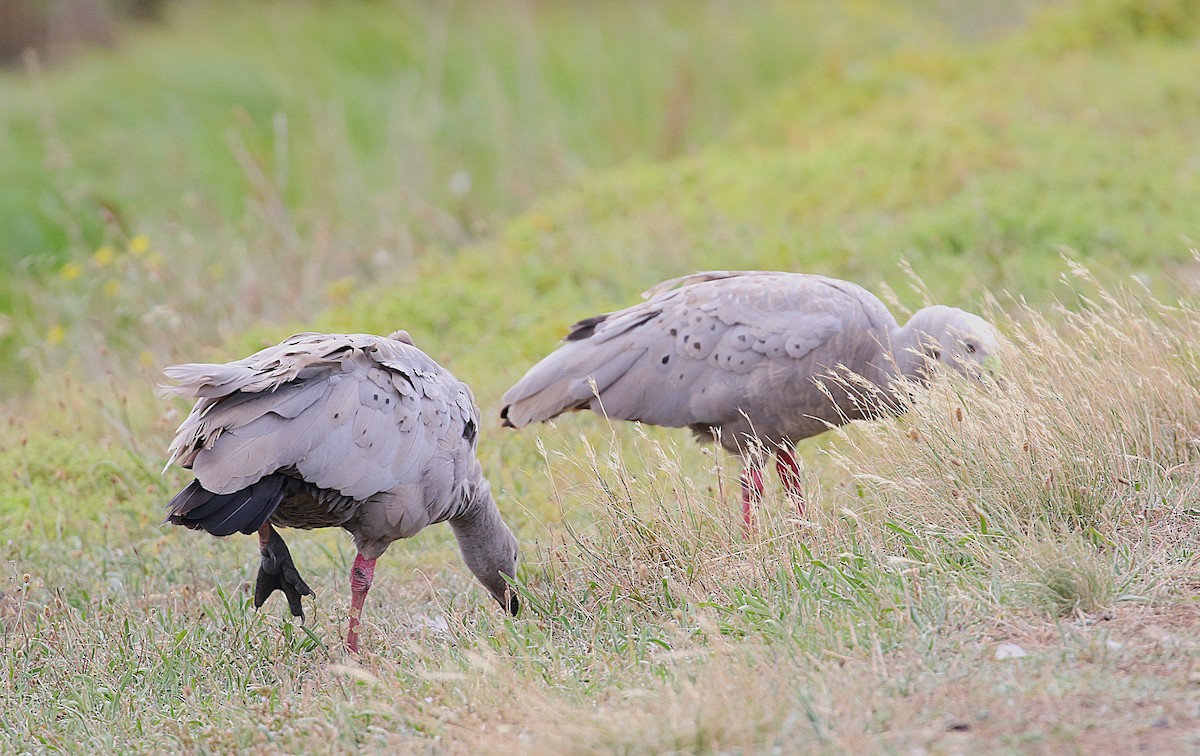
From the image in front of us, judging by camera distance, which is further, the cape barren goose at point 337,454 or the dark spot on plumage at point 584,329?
the dark spot on plumage at point 584,329

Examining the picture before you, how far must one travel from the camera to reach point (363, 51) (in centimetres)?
1375

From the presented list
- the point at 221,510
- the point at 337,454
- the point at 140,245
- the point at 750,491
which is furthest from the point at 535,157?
the point at 221,510

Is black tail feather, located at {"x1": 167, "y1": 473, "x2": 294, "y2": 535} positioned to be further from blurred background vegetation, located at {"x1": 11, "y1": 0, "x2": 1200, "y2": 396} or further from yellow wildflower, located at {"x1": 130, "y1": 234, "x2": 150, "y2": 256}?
yellow wildflower, located at {"x1": 130, "y1": 234, "x2": 150, "y2": 256}

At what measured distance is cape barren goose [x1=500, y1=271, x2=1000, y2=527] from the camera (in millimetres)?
6000

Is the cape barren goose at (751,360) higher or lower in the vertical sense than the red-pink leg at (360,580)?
higher

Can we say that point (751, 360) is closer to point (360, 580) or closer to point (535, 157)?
point (360, 580)

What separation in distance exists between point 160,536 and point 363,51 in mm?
8369

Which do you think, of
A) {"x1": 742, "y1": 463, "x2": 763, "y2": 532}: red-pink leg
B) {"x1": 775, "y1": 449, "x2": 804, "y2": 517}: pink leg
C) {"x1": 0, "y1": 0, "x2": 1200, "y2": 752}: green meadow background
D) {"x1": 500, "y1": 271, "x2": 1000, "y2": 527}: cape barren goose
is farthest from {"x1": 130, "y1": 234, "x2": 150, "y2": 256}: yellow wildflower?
{"x1": 742, "y1": 463, "x2": 763, "y2": 532}: red-pink leg

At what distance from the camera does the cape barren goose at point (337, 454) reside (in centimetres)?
470

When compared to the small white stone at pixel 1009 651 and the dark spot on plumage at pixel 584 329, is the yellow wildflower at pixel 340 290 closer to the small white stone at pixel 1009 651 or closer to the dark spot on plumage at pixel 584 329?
the dark spot on plumage at pixel 584 329

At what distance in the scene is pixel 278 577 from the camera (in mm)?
5352

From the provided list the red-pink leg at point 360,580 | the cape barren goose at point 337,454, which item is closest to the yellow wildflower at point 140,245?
the cape barren goose at point 337,454

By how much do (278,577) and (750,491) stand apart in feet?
6.61

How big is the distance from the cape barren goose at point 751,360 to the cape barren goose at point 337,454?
0.89m
